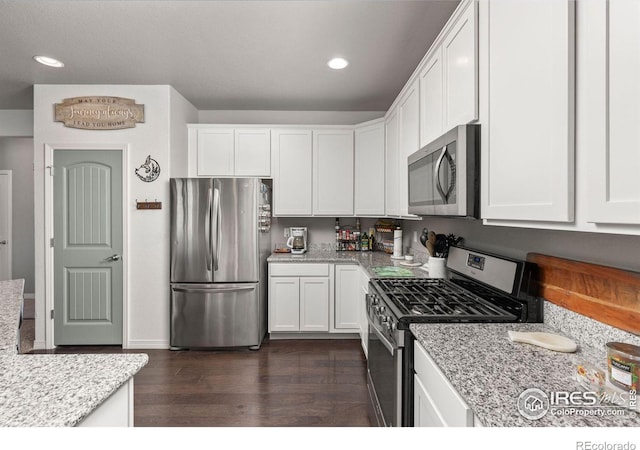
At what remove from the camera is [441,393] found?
1016 mm

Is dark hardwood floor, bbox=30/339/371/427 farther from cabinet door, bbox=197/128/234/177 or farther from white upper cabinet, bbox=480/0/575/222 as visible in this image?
cabinet door, bbox=197/128/234/177

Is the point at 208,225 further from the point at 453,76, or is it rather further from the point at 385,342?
the point at 453,76

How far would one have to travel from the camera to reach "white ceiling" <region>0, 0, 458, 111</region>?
2014mm

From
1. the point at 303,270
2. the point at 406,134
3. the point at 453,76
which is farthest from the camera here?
the point at 303,270

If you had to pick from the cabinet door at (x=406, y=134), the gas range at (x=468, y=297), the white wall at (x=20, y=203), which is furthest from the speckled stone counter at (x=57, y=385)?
the white wall at (x=20, y=203)

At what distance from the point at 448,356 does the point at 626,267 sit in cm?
64

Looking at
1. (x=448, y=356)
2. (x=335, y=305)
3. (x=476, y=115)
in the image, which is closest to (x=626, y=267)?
(x=448, y=356)

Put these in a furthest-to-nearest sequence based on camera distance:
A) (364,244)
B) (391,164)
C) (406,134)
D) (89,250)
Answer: (364,244) → (89,250) → (391,164) → (406,134)

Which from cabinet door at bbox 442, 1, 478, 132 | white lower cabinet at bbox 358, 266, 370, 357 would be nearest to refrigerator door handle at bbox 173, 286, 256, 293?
white lower cabinet at bbox 358, 266, 370, 357

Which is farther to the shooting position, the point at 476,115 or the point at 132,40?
the point at 132,40

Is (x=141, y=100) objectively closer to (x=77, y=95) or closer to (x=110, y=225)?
(x=77, y=95)

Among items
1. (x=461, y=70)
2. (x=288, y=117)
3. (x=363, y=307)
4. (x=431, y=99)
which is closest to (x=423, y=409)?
(x=461, y=70)

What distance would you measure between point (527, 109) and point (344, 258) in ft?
8.41

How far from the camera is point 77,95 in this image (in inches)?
127
